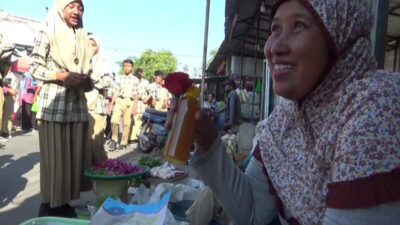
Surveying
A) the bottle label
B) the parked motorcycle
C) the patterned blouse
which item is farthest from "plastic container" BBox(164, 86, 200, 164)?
the parked motorcycle

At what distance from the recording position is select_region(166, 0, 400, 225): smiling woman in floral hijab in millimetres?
948

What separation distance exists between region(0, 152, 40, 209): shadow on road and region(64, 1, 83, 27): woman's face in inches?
83.8

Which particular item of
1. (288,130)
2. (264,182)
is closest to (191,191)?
(264,182)

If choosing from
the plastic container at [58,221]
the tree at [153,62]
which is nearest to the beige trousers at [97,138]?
the plastic container at [58,221]

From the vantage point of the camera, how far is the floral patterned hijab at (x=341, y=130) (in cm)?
95

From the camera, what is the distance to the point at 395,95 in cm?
101

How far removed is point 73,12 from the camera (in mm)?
3301

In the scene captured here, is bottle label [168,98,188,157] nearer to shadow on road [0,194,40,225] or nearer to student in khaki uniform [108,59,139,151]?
shadow on road [0,194,40,225]

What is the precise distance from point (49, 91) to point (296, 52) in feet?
8.58

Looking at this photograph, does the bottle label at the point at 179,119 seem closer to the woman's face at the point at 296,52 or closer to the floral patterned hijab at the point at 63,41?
the woman's face at the point at 296,52

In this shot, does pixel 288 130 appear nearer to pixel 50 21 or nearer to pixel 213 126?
pixel 213 126

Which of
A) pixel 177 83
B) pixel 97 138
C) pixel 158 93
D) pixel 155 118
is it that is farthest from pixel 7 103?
pixel 177 83

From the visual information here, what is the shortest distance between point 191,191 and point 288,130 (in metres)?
2.20

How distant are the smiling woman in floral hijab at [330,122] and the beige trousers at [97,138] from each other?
2590mm
